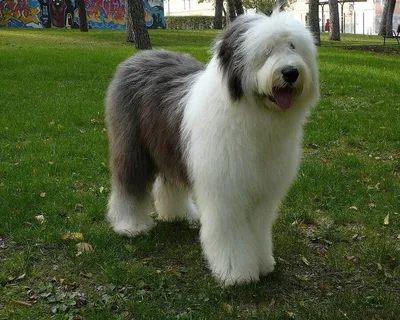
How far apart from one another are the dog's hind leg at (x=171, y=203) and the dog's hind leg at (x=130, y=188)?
0.17 metres

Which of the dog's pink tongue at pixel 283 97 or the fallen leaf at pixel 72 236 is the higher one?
the dog's pink tongue at pixel 283 97

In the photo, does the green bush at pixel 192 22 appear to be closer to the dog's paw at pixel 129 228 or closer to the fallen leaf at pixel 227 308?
the dog's paw at pixel 129 228

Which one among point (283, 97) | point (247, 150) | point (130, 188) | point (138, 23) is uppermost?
point (138, 23)

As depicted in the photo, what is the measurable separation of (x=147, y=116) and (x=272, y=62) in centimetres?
Answer: 146

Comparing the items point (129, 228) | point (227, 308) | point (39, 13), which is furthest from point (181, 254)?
point (39, 13)

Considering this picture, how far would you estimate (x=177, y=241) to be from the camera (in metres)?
4.76

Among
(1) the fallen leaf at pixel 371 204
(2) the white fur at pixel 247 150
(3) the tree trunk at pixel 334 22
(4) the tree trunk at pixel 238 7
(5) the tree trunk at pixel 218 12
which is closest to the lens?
(2) the white fur at pixel 247 150

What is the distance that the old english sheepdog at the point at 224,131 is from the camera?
341 centimetres

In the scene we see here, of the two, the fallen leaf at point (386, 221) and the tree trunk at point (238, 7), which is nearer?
the fallen leaf at point (386, 221)

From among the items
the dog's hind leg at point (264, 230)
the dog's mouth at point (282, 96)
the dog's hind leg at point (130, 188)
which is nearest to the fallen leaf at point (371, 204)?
the dog's hind leg at point (264, 230)

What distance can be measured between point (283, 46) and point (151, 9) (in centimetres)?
3427

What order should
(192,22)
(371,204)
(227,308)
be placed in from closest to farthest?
1. (227,308)
2. (371,204)
3. (192,22)

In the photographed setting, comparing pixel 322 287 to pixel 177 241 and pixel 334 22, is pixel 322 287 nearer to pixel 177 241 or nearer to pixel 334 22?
pixel 177 241

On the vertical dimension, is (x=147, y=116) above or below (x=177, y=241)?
above
